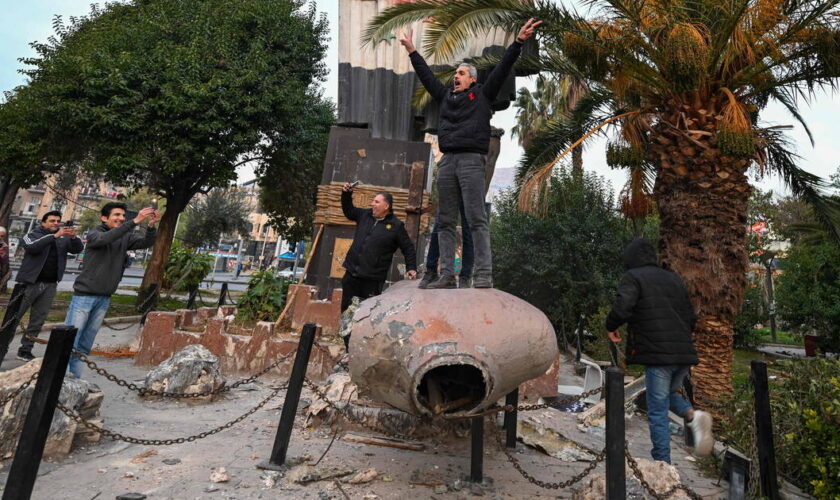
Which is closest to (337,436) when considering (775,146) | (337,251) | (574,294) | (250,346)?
(250,346)

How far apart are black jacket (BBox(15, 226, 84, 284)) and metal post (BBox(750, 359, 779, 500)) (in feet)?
24.8

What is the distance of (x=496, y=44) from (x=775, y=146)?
5219mm

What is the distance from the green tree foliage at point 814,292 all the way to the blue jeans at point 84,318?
1933cm

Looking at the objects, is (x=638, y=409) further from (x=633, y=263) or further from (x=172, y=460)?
(x=172, y=460)

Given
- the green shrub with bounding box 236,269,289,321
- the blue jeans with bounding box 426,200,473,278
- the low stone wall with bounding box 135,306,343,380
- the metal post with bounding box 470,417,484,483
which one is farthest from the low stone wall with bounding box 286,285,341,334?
Result: the metal post with bounding box 470,417,484,483

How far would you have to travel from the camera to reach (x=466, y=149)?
12.8ft

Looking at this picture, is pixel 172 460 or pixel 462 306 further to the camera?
pixel 172 460

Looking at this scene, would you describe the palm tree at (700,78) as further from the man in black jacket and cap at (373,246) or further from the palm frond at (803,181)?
the man in black jacket and cap at (373,246)

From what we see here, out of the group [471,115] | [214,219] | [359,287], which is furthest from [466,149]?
[214,219]

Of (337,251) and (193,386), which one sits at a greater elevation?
(337,251)

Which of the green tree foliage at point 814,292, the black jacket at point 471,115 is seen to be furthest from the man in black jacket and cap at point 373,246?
the green tree foliage at point 814,292

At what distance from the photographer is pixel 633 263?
14.3 ft

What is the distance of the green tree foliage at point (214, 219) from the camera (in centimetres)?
2998

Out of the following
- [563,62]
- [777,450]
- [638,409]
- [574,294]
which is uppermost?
[563,62]
